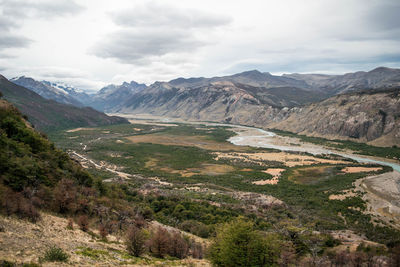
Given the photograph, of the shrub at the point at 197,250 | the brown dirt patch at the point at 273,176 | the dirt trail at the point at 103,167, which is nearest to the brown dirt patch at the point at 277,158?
the brown dirt patch at the point at 273,176

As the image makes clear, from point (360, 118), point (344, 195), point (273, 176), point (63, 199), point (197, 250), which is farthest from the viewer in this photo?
point (360, 118)

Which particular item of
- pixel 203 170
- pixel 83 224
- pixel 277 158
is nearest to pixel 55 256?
pixel 83 224

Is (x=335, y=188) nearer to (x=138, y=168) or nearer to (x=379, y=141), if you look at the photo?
(x=138, y=168)

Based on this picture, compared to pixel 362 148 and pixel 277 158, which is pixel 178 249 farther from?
pixel 362 148

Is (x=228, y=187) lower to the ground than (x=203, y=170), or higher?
lower

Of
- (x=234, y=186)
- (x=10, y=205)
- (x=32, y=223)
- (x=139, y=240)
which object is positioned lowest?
(x=234, y=186)

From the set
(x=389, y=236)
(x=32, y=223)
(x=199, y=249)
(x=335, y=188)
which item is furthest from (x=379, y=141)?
(x=32, y=223)
